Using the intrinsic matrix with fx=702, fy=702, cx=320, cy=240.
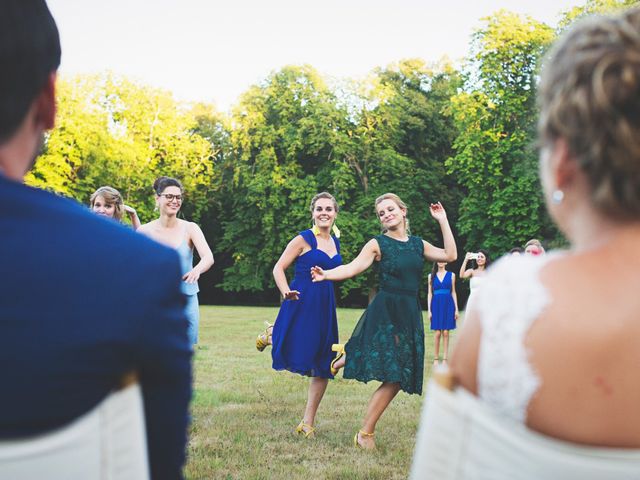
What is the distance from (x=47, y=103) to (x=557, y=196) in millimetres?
1048

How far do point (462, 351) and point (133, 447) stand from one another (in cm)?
68

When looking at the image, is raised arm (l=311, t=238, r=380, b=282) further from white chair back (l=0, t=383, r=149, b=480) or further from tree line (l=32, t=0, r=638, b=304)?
tree line (l=32, t=0, r=638, b=304)

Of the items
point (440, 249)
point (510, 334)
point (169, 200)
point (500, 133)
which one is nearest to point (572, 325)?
point (510, 334)

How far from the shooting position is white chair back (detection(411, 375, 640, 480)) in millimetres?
1292

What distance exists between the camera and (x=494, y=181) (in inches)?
1315

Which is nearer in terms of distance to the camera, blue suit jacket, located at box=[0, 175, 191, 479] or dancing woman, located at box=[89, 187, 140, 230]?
blue suit jacket, located at box=[0, 175, 191, 479]

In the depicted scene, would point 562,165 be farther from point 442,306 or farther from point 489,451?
point 442,306

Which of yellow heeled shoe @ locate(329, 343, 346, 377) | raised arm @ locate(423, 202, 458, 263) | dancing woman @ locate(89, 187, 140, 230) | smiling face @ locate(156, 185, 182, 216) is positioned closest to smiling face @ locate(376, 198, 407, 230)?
raised arm @ locate(423, 202, 458, 263)

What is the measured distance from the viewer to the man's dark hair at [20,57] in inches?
49.9

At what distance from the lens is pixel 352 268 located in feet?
22.6

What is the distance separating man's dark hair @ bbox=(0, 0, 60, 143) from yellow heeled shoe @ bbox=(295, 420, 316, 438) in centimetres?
648

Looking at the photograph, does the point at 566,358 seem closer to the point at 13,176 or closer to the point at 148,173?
the point at 13,176

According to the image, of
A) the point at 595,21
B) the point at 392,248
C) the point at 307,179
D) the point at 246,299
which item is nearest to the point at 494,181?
the point at 307,179

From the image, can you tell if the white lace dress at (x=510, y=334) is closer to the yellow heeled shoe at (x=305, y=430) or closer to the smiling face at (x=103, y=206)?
the yellow heeled shoe at (x=305, y=430)
